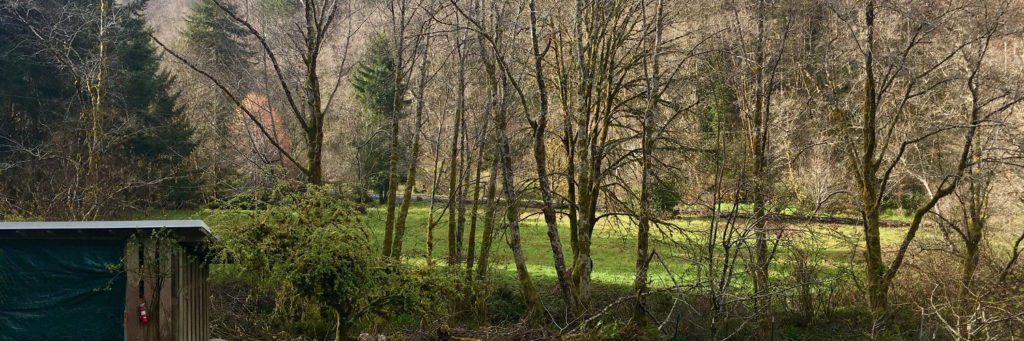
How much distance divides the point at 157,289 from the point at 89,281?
773 mm

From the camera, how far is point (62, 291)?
24.6ft

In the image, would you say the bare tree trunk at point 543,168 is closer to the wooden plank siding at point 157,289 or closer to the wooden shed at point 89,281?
the wooden shed at point 89,281

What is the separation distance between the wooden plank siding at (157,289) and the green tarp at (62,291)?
209 millimetres

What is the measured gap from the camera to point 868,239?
1077cm

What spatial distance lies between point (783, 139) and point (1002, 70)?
15.2ft

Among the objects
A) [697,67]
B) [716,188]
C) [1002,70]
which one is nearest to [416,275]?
[716,188]

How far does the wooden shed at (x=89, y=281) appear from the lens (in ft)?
24.2

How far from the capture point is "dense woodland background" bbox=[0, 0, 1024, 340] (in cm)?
808

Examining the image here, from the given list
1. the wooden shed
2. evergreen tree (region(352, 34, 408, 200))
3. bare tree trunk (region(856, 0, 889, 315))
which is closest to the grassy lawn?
bare tree trunk (region(856, 0, 889, 315))

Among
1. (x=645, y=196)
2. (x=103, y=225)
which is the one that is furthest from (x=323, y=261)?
(x=645, y=196)

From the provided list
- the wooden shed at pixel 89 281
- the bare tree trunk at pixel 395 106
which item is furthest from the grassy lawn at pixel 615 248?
the wooden shed at pixel 89 281

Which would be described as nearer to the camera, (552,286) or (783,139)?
(552,286)

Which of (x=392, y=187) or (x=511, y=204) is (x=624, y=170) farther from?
(x=392, y=187)

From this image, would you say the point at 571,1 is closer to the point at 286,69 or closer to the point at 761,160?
the point at 761,160
